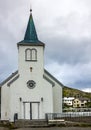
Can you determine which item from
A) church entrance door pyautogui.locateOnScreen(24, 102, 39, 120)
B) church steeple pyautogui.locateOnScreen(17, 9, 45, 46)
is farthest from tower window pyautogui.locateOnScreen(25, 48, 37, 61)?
church entrance door pyautogui.locateOnScreen(24, 102, 39, 120)

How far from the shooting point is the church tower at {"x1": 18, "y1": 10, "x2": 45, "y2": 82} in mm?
43438

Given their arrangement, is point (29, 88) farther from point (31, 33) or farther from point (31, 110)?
point (31, 33)

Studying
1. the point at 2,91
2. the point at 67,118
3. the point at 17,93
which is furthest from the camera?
the point at 2,91

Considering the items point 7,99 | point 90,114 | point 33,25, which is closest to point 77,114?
point 90,114

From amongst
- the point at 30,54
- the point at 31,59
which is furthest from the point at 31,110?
the point at 30,54

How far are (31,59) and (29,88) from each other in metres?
3.33

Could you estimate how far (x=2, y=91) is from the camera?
45375mm

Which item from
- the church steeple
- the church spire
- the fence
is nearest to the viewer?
the fence

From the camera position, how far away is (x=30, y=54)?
44219 millimetres

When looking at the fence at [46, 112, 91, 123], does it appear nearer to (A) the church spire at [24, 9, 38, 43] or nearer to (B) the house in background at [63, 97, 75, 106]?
(A) the church spire at [24, 9, 38, 43]

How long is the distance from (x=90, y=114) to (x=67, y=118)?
3.02 meters

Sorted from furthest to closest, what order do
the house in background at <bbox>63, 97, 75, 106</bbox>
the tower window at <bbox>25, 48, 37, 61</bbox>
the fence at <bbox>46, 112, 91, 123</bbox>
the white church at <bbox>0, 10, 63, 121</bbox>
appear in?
the house in background at <bbox>63, 97, 75, 106</bbox>
the tower window at <bbox>25, 48, 37, 61</bbox>
the white church at <bbox>0, 10, 63, 121</bbox>
the fence at <bbox>46, 112, 91, 123</bbox>

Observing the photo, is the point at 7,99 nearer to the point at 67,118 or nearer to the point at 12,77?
the point at 12,77

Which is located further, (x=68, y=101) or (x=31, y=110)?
(x=68, y=101)
